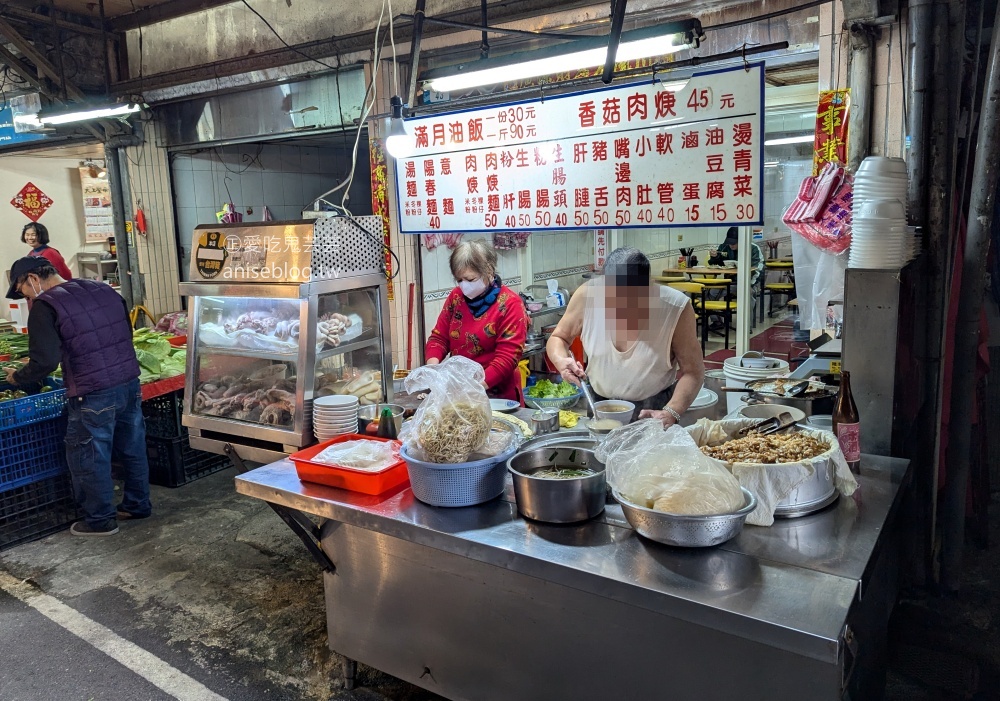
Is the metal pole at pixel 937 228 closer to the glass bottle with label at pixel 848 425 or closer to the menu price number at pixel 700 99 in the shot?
the glass bottle with label at pixel 848 425

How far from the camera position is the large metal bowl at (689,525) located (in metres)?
2.08

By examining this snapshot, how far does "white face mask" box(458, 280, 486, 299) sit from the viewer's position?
4.29m

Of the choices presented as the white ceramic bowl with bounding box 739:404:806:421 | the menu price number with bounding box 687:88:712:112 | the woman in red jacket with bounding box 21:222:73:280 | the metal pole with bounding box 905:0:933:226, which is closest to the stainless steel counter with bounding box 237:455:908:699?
the white ceramic bowl with bounding box 739:404:806:421

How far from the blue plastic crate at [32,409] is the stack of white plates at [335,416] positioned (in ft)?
7.79

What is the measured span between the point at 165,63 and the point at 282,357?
5.35 metres

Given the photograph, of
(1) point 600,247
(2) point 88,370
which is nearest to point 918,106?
(2) point 88,370

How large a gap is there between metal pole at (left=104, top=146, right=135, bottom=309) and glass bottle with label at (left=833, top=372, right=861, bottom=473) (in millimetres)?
8137

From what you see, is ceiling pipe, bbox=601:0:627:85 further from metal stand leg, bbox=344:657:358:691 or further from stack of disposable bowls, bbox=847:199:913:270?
metal stand leg, bbox=344:657:358:691

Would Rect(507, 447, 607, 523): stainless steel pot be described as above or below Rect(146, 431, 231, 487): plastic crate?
above

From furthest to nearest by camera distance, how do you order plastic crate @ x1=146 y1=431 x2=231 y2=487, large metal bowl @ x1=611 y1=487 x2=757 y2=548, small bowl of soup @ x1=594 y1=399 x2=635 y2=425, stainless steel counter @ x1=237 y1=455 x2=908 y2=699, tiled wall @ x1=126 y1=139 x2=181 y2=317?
tiled wall @ x1=126 y1=139 x2=181 y2=317, plastic crate @ x1=146 y1=431 x2=231 y2=487, small bowl of soup @ x1=594 y1=399 x2=635 y2=425, large metal bowl @ x1=611 y1=487 x2=757 y2=548, stainless steel counter @ x1=237 y1=455 x2=908 y2=699

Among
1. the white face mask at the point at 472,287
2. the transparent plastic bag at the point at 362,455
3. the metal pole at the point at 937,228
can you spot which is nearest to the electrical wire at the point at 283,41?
the white face mask at the point at 472,287

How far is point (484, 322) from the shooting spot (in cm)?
436

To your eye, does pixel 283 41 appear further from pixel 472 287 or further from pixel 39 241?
pixel 472 287

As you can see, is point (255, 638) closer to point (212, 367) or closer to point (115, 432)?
point (212, 367)
